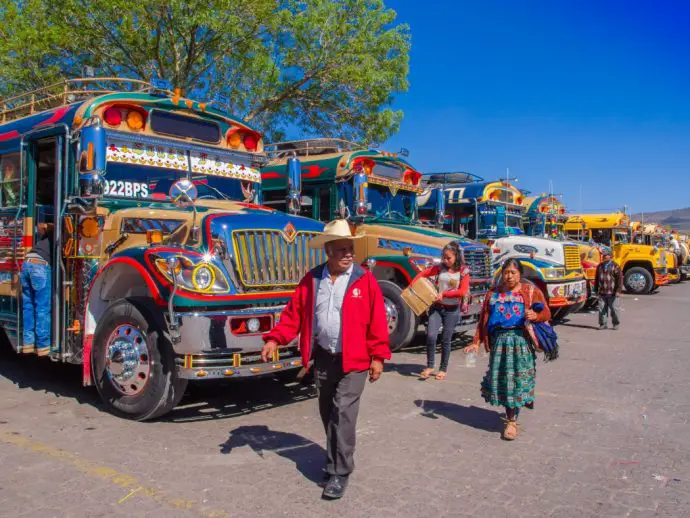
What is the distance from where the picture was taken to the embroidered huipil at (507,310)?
5.36 metres

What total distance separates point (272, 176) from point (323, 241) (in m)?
7.20

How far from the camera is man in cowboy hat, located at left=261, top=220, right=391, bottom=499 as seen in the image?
160 inches

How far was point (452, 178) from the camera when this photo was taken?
51.3 ft

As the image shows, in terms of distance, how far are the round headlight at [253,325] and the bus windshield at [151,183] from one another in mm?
2128

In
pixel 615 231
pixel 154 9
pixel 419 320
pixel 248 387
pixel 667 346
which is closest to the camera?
pixel 248 387

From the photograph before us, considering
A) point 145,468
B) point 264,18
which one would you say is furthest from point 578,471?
point 264,18

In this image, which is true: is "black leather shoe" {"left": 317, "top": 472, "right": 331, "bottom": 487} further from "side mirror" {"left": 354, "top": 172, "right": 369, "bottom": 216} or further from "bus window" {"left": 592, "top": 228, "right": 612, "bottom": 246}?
"bus window" {"left": 592, "top": 228, "right": 612, "bottom": 246}

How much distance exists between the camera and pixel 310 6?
673 inches

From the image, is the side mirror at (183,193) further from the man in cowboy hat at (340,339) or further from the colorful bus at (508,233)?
the colorful bus at (508,233)

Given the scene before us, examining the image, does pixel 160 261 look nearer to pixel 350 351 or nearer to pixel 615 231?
pixel 350 351

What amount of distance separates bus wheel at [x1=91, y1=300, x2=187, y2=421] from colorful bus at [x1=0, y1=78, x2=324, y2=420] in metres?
0.01

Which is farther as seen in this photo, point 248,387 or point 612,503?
point 248,387

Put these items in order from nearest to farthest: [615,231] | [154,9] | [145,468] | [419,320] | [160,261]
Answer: [145,468] < [160,261] < [419,320] < [154,9] < [615,231]

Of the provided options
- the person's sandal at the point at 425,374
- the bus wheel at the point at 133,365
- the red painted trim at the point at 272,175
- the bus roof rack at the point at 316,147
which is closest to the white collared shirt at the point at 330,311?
the bus wheel at the point at 133,365
